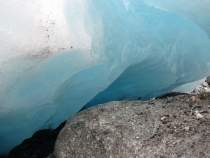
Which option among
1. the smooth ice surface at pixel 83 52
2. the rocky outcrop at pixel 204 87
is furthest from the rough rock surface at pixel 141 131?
the rocky outcrop at pixel 204 87

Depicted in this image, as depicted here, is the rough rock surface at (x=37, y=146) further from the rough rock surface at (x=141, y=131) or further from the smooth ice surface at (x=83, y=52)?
the rough rock surface at (x=141, y=131)

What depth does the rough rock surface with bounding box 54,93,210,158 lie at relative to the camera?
196cm

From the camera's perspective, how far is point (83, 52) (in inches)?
95.7

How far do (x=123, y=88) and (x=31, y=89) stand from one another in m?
0.84

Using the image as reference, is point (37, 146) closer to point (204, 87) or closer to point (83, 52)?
point (83, 52)

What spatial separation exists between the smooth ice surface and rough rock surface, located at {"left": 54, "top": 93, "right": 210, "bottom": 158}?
0.86 feet

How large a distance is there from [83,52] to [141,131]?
64 cm

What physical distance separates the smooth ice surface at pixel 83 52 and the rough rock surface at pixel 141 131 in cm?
26

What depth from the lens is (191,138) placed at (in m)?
1.96

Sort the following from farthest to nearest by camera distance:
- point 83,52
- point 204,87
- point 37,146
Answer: point 204,87 < point 37,146 < point 83,52

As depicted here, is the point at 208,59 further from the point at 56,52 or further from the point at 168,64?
the point at 56,52

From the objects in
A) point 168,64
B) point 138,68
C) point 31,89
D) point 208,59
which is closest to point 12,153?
point 31,89

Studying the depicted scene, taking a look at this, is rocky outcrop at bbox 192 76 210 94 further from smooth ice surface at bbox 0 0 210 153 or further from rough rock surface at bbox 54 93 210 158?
rough rock surface at bbox 54 93 210 158

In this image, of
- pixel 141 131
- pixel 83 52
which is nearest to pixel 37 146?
pixel 83 52
